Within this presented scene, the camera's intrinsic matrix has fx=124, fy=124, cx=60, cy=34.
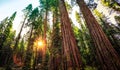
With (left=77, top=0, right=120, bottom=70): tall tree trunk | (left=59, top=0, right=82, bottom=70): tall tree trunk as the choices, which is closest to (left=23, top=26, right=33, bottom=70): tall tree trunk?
(left=59, top=0, right=82, bottom=70): tall tree trunk

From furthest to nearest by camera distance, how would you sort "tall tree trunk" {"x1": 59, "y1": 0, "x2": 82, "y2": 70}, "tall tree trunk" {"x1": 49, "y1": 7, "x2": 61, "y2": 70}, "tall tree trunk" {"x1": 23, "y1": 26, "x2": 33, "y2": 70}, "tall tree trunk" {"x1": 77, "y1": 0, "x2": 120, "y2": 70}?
"tall tree trunk" {"x1": 23, "y1": 26, "x2": 33, "y2": 70}, "tall tree trunk" {"x1": 49, "y1": 7, "x2": 61, "y2": 70}, "tall tree trunk" {"x1": 59, "y1": 0, "x2": 82, "y2": 70}, "tall tree trunk" {"x1": 77, "y1": 0, "x2": 120, "y2": 70}

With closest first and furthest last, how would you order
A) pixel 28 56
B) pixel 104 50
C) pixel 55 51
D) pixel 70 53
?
1. pixel 104 50
2. pixel 70 53
3. pixel 55 51
4. pixel 28 56

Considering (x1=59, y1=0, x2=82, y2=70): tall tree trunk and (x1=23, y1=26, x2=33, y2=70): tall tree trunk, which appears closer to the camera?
(x1=59, y1=0, x2=82, y2=70): tall tree trunk

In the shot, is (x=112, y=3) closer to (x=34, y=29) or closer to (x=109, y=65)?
(x=34, y=29)

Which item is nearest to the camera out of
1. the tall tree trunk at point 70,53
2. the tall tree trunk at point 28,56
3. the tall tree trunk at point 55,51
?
the tall tree trunk at point 70,53

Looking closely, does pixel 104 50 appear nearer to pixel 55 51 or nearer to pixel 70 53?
A: pixel 70 53

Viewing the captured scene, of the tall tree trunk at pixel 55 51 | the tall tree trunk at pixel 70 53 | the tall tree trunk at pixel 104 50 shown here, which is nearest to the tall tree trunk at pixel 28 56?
the tall tree trunk at pixel 55 51

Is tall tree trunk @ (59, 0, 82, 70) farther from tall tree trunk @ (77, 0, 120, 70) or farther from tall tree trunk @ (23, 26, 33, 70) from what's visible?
tall tree trunk @ (23, 26, 33, 70)

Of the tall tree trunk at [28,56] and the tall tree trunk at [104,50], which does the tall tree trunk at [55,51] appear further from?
the tall tree trunk at [28,56]

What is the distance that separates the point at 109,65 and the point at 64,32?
2.20 metres

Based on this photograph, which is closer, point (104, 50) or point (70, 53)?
point (104, 50)

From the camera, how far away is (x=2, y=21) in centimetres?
3762

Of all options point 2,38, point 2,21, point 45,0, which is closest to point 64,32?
point 45,0

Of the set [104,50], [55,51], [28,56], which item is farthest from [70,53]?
[28,56]
